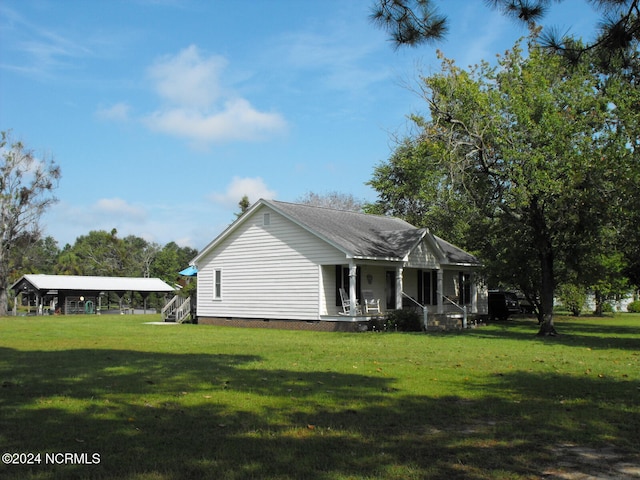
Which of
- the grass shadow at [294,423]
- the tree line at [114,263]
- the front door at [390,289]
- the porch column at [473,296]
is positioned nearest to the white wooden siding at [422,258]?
the front door at [390,289]

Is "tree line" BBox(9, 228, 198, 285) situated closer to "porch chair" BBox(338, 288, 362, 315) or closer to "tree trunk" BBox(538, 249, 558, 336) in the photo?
"porch chair" BBox(338, 288, 362, 315)

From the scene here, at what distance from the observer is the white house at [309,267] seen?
2533 centimetres

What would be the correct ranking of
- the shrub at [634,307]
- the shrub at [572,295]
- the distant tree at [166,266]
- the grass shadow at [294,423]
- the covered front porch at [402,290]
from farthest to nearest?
the distant tree at [166,266] < the shrub at [634,307] < the shrub at [572,295] < the covered front porch at [402,290] < the grass shadow at [294,423]

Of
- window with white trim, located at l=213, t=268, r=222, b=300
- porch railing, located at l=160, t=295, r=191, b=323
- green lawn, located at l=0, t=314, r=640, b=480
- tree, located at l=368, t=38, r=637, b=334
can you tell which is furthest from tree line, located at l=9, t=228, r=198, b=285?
green lawn, located at l=0, t=314, r=640, b=480

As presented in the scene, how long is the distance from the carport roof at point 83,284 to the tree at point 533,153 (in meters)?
35.0

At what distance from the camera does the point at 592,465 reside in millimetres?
5418

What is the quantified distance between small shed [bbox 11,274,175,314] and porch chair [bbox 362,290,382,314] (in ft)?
96.4

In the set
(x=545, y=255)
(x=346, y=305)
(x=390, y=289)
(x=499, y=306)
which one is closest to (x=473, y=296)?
(x=499, y=306)

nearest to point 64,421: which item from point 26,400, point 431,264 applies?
point 26,400

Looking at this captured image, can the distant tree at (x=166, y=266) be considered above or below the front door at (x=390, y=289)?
above

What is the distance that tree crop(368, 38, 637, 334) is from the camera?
1969 centimetres

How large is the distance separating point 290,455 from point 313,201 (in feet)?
197

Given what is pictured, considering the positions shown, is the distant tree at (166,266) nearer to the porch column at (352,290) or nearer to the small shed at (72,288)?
the small shed at (72,288)

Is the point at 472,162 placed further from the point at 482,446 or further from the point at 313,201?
the point at 313,201
